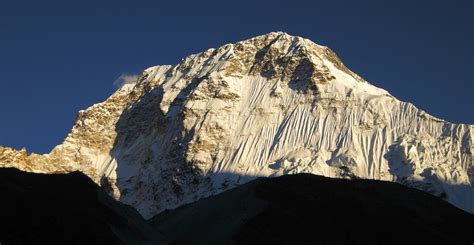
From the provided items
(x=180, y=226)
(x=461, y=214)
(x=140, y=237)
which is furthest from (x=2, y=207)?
(x=461, y=214)

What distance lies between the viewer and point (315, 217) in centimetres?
9444

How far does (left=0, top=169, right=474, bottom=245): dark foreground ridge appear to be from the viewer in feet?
254

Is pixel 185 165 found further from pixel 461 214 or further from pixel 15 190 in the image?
pixel 15 190

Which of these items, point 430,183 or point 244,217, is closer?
point 244,217

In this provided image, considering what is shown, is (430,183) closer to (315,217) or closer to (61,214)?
(315,217)

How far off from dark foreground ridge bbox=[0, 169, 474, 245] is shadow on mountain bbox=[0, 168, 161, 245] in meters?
0.08

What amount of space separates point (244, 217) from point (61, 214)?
20.2 meters

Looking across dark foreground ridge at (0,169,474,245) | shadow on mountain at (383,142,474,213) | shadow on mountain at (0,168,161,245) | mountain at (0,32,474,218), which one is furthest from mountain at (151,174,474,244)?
mountain at (0,32,474,218)

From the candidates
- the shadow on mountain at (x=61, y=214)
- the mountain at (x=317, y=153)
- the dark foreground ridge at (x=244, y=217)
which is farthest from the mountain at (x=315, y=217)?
the mountain at (x=317, y=153)

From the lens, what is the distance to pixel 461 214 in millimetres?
104875

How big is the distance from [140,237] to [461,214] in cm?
4007

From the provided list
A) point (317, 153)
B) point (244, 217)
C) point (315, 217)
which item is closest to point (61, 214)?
point (244, 217)

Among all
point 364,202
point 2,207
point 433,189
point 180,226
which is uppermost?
point 433,189

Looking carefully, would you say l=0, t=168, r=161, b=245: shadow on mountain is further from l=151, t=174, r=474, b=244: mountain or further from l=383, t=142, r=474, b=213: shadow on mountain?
l=383, t=142, r=474, b=213: shadow on mountain
